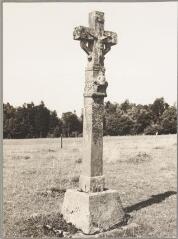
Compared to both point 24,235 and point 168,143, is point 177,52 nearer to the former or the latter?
point 24,235

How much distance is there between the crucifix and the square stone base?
0.24 meters

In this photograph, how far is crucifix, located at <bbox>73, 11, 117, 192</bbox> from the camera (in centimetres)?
785

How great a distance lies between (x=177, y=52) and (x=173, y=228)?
12.1 feet

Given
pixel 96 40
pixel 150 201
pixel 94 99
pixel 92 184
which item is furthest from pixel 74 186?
pixel 96 40

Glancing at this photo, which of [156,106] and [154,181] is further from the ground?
[156,106]

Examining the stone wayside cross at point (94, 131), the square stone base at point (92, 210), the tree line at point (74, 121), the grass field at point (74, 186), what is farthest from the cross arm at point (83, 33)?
the grass field at point (74, 186)

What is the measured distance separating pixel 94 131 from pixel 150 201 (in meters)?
3.02

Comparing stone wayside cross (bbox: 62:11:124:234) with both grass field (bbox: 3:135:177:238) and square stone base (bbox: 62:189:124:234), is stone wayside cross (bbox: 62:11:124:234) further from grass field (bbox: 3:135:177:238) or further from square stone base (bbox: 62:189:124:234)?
grass field (bbox: 3:135:177:238)

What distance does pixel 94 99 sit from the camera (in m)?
7.91

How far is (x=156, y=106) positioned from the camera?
24188mm

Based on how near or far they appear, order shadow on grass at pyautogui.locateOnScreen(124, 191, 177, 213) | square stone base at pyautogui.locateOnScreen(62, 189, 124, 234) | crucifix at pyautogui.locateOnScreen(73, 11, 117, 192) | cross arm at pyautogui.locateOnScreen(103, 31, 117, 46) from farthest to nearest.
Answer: shadow on grass at pyautogui.locateOnScreen(124, 191, 177, 213) < cross arm at pyautogui.locateOnScreen(103, 31, 117, 46) < crucifix at pyautogui.locateOnScreen(73, 11, 117, 192) < square stone base at pyautogui.locateOnScreen(62, 189, 124, 234)

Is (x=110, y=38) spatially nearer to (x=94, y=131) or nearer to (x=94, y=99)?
(x=94, y=99)

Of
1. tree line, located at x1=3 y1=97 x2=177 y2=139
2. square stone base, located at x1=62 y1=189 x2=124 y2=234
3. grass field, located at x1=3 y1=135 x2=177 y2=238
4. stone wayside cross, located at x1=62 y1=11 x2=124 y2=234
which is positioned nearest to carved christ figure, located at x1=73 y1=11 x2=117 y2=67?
stone wayside cross, located at x1=62 y1=11 x2=124 y2=234

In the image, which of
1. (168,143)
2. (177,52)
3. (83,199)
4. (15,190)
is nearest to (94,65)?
(177,52)
